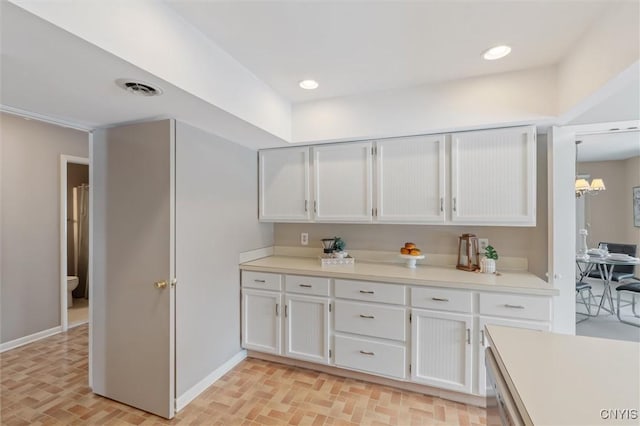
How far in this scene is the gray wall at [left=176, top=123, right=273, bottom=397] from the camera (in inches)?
79.1

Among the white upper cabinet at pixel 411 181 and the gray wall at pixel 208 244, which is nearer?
the gray wall at pixel 208 244

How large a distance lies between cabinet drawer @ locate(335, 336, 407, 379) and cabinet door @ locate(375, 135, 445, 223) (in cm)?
104

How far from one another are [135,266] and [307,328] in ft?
4.70

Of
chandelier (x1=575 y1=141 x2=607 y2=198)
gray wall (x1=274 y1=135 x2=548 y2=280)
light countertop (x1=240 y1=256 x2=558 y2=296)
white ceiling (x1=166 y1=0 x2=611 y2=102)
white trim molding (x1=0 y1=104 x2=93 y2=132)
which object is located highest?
white ceiling (x1=166 y1=0 x2=611 y2=102)

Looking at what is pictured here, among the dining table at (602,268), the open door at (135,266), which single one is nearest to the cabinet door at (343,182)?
the open door at (135,266)

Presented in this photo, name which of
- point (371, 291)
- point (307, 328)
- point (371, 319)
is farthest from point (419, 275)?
point (307, 328)

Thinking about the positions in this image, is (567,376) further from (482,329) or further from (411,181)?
(411,181)

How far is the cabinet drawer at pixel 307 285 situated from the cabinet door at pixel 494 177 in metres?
1.21

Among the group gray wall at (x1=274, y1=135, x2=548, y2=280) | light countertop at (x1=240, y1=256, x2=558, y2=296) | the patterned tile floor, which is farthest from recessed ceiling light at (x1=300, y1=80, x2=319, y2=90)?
the patterned tile floor

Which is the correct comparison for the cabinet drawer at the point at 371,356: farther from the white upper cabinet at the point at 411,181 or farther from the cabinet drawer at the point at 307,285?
the white upper cabinet at the point at 411,181

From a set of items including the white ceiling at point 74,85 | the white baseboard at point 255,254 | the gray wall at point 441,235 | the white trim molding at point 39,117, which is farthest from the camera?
the white baseboard at point 255,254

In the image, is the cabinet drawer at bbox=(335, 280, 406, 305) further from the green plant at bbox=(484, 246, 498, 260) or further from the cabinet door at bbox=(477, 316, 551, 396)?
Answer: the green plant at bbox=(484, 246, 498, 260)

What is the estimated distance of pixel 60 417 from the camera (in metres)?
1.89

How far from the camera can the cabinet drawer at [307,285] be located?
2.37 metres
